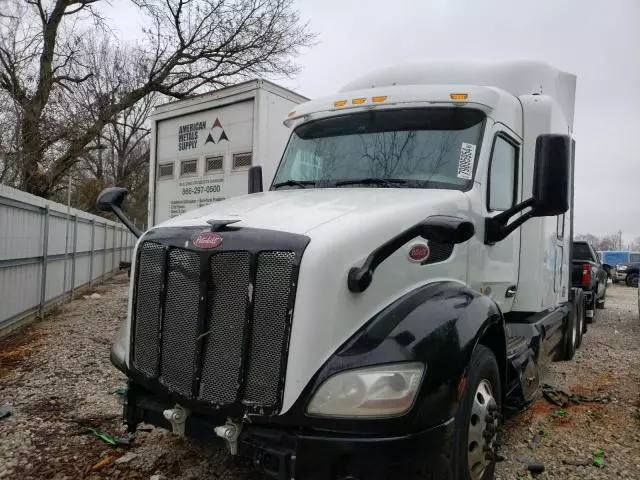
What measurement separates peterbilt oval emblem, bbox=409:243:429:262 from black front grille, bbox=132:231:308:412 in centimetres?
77

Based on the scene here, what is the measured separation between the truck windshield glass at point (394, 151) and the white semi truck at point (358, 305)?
0.04ft

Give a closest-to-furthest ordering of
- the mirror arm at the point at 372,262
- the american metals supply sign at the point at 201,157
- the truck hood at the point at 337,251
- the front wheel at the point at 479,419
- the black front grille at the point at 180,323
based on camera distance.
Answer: the truck hood at the point at 337,251
the mirror arm at the point at 372,262
the front wheel at the point at 479,419
the black front grille at the point at 180,323
the american metals supply sign at the point at 201,157

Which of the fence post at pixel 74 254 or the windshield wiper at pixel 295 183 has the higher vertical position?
the windshield wiper at pixel 295 183

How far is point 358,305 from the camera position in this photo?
2639 mm

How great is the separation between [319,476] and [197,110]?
6405 millimetres

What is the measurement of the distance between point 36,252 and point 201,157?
377 centimetres

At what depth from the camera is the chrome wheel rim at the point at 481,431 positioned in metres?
2.87

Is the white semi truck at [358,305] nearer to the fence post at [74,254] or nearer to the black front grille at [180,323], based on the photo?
the black front grille at [180,323]

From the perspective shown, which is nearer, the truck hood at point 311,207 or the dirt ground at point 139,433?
the truck hood at point 311,207

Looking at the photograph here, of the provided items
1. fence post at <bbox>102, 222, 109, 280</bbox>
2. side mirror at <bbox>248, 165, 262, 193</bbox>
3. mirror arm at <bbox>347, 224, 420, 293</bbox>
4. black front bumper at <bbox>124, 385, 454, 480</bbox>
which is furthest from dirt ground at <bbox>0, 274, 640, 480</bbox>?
fence post at <bbox>102, 222, 109, 280</bbox>

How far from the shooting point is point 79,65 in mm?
20875

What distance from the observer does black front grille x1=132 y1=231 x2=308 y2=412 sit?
252 centimetres

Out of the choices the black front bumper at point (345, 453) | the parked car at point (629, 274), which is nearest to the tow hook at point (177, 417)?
the black front bumper at point (345, 453)

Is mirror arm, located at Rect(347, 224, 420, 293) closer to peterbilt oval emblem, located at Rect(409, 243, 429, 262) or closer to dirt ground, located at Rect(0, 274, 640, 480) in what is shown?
peterbilt oval emblem, located at Rect(409, 243, 429, 262)
